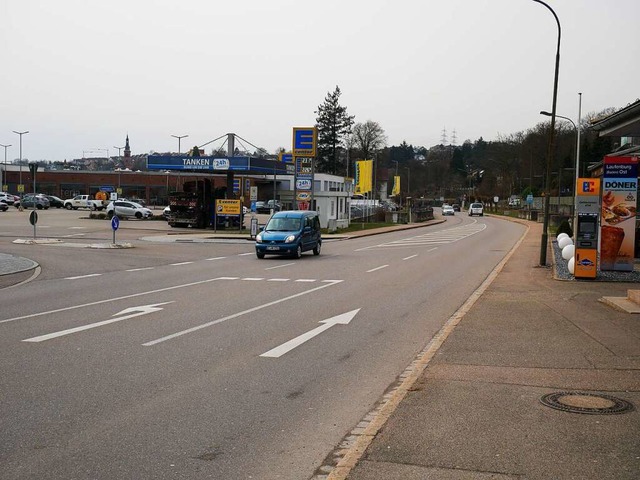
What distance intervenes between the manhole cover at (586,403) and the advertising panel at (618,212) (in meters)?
14.9

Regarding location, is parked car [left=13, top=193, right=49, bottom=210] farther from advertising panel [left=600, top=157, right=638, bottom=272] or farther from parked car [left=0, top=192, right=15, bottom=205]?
advertising panel [left=600, top=157, right=638, bottom=272]

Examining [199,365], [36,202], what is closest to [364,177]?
[36,202]

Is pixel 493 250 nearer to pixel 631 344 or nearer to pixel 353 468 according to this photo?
pixel 631 344

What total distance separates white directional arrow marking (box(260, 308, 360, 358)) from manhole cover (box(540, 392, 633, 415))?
3844 mm

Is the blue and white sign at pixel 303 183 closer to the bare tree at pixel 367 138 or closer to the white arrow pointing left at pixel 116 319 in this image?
the white arrow pointing left at pixel 116 319

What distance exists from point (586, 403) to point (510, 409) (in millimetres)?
865

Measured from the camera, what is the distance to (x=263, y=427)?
256 inches

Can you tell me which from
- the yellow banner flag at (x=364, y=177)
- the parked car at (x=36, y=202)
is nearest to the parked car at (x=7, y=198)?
the parked car at (x=36, y=202)

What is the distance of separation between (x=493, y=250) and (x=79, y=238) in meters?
22.4

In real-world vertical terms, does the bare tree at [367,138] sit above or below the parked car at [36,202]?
above

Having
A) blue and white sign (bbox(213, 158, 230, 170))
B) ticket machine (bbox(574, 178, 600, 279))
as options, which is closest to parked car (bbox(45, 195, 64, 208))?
blue and white sign (bbox(213, 158, 230, 170))

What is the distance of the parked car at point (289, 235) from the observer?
28047 mm

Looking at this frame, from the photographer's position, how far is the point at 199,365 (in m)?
9.09

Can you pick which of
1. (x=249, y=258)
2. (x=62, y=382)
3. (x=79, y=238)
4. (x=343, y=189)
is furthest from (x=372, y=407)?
(x=343, y=189)
